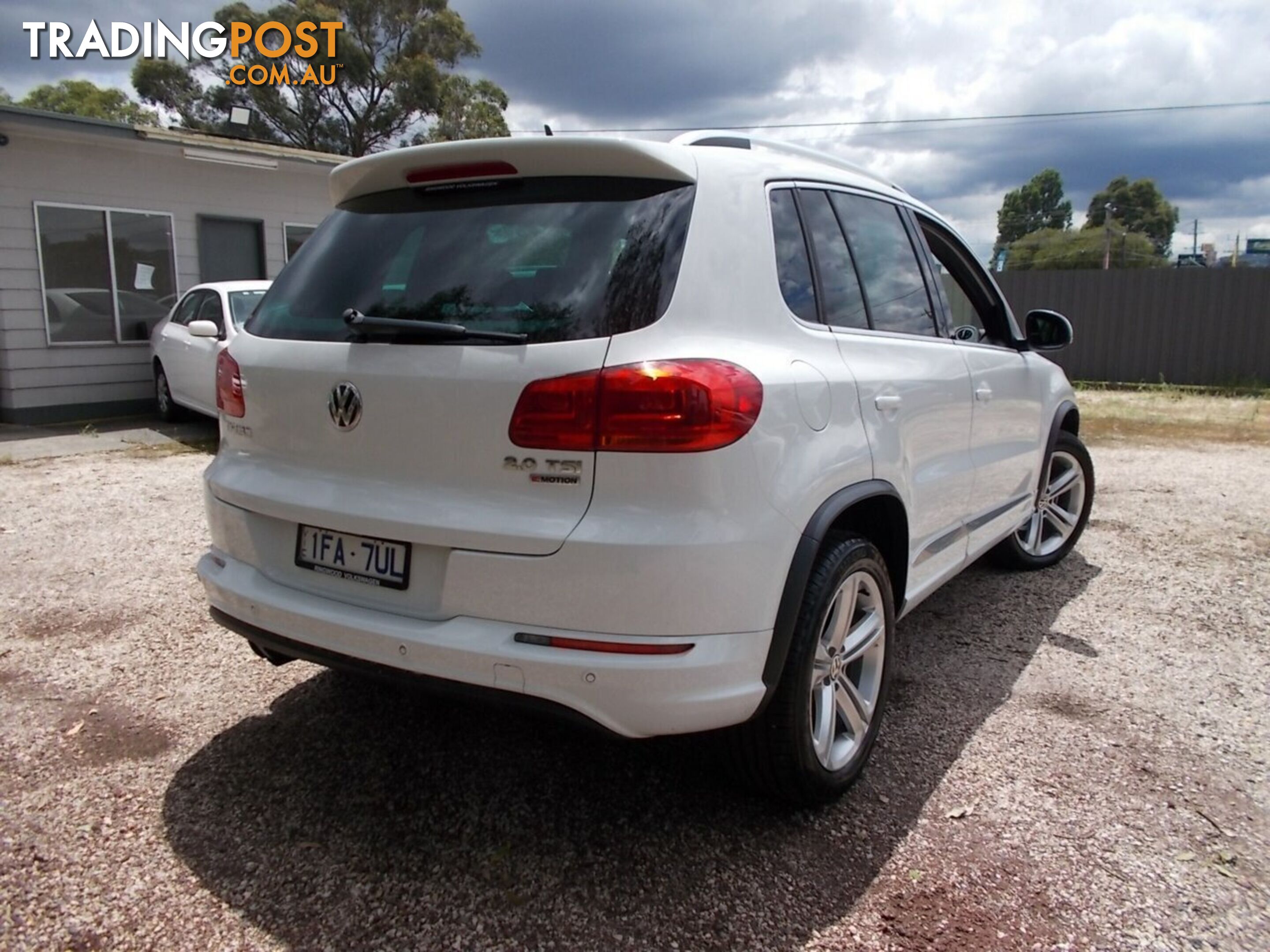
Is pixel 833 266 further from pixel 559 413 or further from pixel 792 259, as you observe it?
pixel 559 413

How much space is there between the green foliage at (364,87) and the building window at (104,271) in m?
25.8

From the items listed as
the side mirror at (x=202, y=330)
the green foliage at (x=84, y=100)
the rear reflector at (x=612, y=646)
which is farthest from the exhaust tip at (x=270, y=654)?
the green foliage at (x=84, y=100)

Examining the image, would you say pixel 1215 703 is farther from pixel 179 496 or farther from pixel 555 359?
pixel 179 496

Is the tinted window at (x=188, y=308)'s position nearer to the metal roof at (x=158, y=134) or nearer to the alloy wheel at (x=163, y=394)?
the alloy wheel at (x=163, y=394)

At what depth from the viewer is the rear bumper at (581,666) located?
218 cm

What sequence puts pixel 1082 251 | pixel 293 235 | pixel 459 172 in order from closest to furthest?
pixel 459 172, pixel 293 235, pixel 1082 251

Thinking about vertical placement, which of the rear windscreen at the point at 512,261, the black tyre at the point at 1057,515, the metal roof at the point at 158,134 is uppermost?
the metal roof at the point at 158,134

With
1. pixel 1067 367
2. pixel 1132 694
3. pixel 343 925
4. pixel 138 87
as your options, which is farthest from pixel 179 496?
pixel 138 87

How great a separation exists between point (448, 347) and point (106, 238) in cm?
1034

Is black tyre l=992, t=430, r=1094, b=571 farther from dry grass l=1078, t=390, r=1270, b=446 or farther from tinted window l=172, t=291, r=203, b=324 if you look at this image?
tinted window l=172, t=291, r=203, b=324

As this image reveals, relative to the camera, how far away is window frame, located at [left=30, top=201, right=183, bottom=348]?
1015 centimetres

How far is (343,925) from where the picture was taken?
2.22m

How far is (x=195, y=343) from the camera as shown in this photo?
9.32m

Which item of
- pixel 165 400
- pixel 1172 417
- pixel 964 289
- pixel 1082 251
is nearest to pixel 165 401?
pixel 165 400
